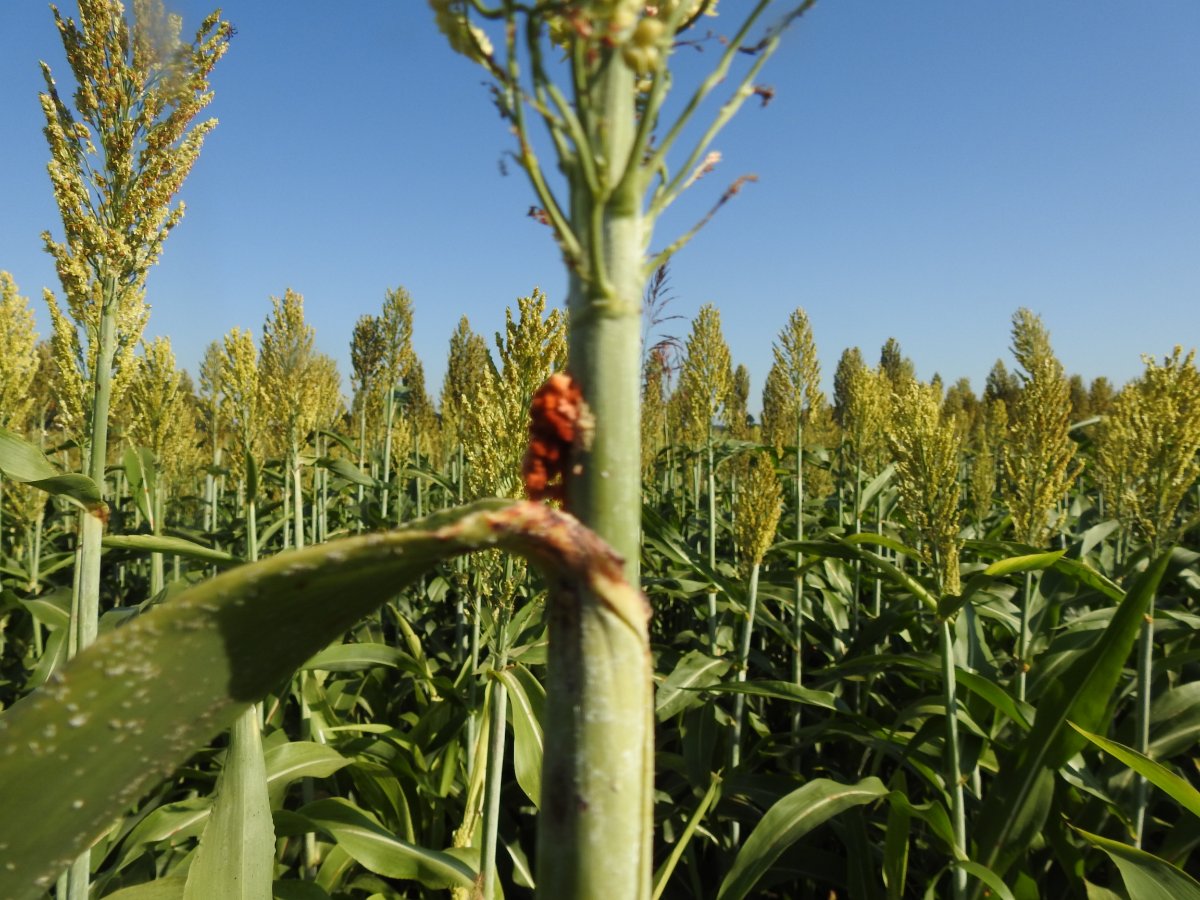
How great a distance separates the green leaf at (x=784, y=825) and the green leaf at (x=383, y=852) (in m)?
0.89

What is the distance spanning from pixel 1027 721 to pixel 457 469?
5.55 meters

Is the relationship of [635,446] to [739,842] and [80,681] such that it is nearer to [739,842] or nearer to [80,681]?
[80,681]

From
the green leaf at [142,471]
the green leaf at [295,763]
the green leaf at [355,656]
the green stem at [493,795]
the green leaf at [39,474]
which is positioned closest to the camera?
the green leaf at [39,474]

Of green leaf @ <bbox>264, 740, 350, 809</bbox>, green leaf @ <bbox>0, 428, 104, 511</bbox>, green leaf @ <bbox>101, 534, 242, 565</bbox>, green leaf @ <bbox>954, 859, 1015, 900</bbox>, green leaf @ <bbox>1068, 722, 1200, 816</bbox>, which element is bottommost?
green leaf @ <bbox>954, 859, 1015, 900</bbox>

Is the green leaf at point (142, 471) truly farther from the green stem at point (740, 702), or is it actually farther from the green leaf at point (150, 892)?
the green stem at point (740, 702)

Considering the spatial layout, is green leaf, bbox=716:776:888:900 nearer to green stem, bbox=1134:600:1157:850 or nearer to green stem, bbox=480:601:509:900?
green stem, bbox=480:601:509:900

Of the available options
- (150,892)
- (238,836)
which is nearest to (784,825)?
(238,836)

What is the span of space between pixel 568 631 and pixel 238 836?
1.34 metres

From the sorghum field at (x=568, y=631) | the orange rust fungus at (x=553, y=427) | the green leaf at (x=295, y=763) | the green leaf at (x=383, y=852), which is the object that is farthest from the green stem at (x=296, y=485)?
the orange rust fungus at (x=553, y=427)

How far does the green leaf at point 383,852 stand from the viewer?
7.49ft

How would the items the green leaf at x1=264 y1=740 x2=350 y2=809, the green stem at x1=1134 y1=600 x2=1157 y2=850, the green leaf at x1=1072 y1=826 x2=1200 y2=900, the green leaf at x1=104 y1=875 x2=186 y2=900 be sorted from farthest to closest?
the green stem at x1=1134 y1=600 x2=1157 y2=850
the green leaf at x1=264 y1=740 x2=350 y2=809
the green leaf at x1=1072 y1=826 x2=1200 y2=900
the green leaf at x1=104 y1=875 x2=186 y2=900

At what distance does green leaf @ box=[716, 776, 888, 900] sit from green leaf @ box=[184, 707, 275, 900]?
1.54 meters

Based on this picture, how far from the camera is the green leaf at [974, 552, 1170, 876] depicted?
2318mm

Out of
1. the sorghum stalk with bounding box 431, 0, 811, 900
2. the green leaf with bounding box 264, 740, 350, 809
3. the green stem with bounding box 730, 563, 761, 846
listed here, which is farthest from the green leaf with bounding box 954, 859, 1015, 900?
the sorghum stalk with bounding box 431, 0, 811, 900
